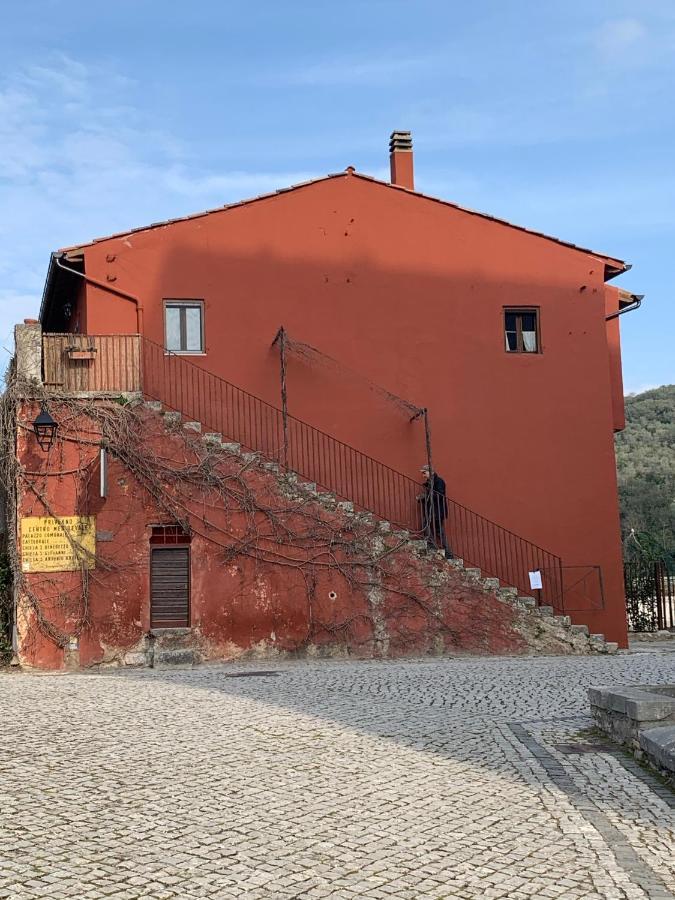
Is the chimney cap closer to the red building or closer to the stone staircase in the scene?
the red building

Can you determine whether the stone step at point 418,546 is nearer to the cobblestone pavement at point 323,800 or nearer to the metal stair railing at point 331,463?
the metal stair railing at point 331,463

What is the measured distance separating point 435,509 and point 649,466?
3281 centimetres

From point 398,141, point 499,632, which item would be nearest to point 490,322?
point 398,141

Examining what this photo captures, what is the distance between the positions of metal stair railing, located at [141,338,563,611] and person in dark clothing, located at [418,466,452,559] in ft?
0.76

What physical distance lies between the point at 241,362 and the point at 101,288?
9.10 feet

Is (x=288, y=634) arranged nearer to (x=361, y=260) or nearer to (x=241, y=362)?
(x=241, y=362)

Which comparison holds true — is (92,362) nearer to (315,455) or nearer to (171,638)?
(315,455)

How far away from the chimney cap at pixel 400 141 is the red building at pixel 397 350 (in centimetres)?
228

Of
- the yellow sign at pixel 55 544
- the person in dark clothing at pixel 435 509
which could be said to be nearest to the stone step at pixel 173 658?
the yellow sign at pixel 55 544

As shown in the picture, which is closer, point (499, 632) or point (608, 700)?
point (608, 700)

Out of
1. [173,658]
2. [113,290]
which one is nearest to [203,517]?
[173,658]

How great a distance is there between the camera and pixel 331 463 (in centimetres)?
1884

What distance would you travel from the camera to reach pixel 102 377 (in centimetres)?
1691

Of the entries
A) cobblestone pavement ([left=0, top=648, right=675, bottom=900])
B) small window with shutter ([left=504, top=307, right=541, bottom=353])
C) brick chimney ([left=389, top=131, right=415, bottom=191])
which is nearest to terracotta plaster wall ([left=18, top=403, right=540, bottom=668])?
cobblestone pavement ([left=0, top=648, right=675, bottom=900])
